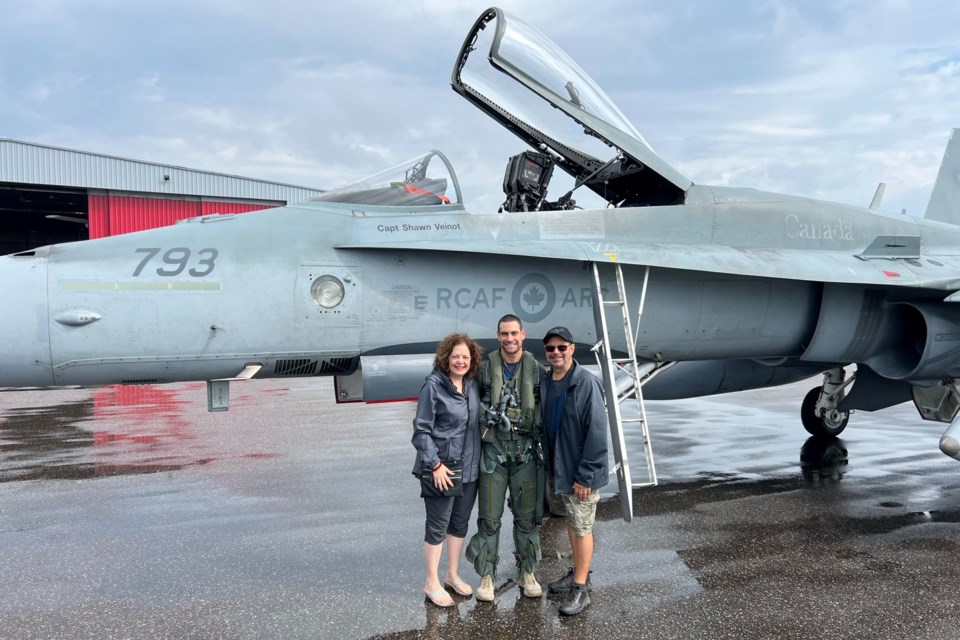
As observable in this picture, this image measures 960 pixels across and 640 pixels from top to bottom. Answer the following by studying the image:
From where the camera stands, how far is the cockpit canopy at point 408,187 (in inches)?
208

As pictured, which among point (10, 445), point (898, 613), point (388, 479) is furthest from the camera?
point (10, 445)

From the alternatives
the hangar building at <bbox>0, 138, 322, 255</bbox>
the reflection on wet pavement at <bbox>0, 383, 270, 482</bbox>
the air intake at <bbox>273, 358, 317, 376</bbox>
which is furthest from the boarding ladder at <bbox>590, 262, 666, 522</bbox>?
the hangar building at <bbox>0, 138, 322, 255</bbox>

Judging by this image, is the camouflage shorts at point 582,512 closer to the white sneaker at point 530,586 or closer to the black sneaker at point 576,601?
the black sneaker at point 576,601

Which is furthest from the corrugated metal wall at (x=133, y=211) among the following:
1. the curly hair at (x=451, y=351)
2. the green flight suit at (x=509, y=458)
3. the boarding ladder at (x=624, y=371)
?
the green flight suit at (x=509, y=458)

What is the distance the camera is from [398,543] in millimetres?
4906

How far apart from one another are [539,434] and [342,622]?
4.50ft

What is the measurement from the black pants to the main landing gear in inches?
244

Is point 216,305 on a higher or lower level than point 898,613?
higher

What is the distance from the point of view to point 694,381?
806cm

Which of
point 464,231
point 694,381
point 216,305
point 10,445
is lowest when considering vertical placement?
point 10,445

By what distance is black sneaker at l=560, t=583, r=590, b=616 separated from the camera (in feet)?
12.2

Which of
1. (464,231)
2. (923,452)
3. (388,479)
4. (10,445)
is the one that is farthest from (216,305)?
(923,452)

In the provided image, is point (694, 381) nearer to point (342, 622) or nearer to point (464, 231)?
point (464, 231)

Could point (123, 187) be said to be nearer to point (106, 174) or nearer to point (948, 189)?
point (106, 174)
